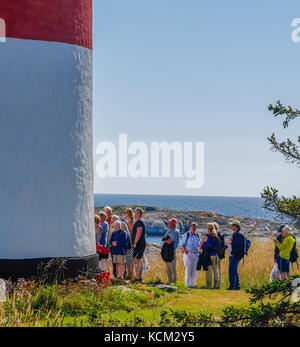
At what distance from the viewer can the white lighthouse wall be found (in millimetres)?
9289

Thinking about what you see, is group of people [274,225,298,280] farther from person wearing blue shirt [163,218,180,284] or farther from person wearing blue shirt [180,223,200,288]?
person wearing blue shirt [163,218,180,284]

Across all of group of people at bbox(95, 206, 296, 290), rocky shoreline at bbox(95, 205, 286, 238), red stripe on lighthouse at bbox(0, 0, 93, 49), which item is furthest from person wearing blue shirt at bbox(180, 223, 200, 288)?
rocky shoreline at bbox(95, 205, 286, 238)

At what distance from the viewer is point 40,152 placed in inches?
371

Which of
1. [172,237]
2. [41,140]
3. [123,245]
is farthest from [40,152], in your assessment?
[172,237]

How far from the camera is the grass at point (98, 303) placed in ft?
24.8

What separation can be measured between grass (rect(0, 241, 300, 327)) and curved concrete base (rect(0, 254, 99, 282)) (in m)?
0.20

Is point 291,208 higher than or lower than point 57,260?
higher

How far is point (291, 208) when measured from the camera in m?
6.36

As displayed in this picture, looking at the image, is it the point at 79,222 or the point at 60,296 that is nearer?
the point at 60,296

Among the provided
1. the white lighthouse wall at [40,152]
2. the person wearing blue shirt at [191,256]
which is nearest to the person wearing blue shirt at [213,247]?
the person wearing blue shirt at [191,256]

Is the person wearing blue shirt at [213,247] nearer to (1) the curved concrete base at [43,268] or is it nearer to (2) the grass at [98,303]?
(2) the grass at [98,303]

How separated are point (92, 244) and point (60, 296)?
1.71 m
